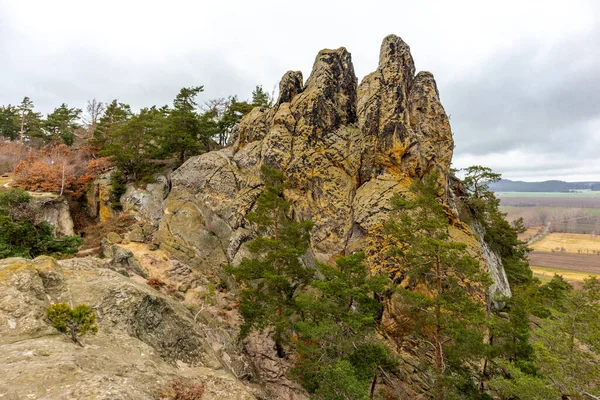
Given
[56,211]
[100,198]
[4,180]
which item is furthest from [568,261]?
[4,180]

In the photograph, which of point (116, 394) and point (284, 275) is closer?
point (116, 394)

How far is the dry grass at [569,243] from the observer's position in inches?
3912

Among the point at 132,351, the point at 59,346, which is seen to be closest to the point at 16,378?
the point at 59,346

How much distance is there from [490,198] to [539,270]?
7054 cm

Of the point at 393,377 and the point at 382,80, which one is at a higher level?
the point at 382,80

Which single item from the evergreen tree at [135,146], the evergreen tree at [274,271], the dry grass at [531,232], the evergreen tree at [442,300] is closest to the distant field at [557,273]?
the dry grass at [531,232]

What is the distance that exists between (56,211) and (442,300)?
33.2 m

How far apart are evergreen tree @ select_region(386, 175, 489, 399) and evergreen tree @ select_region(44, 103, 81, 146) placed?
1820 inches

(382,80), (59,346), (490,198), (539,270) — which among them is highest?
→ (382,80)

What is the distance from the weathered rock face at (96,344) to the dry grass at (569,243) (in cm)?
13565

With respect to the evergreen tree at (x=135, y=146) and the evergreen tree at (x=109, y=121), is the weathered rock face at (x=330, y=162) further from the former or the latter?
the evergreen tree at (x=109, y=121)

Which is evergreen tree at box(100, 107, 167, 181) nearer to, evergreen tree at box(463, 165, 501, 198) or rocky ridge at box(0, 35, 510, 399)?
rocky ridge at box(0, 35, 510, 399)

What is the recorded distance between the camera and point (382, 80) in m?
21.9

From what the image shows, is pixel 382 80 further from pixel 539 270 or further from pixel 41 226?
pixel 539 270
